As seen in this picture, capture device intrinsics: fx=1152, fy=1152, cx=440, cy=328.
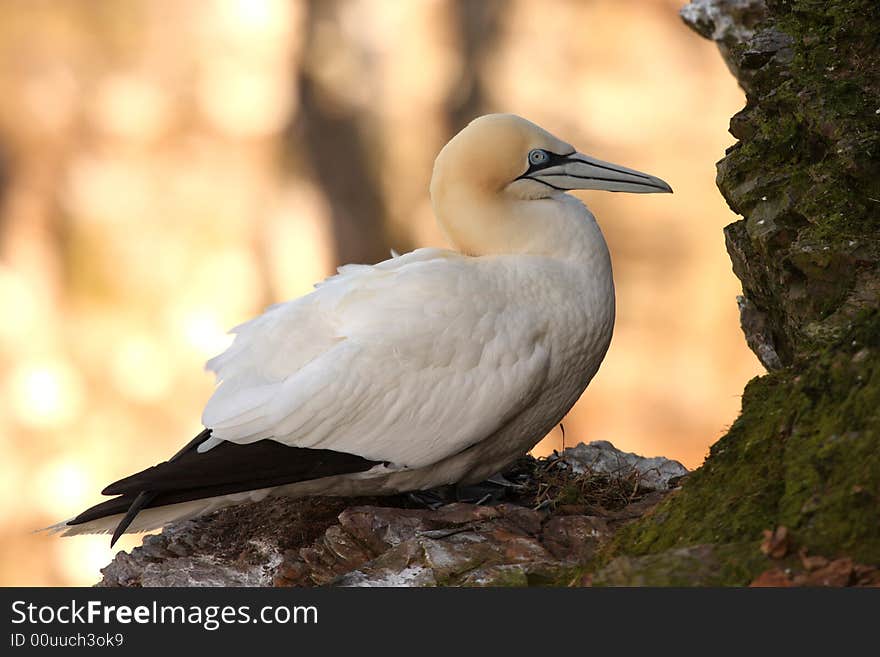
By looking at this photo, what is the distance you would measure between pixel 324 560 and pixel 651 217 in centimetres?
904

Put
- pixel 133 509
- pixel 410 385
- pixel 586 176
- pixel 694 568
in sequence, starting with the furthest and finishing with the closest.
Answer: pixel 586 176 → pixel 410 385 → pixel 133 509 → pixel 694 568

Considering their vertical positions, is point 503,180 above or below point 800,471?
above

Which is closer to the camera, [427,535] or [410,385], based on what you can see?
[427,535]

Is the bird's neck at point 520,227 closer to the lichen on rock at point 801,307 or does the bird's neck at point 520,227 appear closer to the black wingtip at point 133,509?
the lichen on rock at point 801,307

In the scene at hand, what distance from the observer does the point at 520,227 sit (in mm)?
4484

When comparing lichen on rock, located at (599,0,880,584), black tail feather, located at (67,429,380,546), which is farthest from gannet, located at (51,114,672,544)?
lichen on rock, located at (599,0,880,584)

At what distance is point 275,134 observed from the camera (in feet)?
41.4

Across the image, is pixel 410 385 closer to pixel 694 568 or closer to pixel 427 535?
pixel 427 535

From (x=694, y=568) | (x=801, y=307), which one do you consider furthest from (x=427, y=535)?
(x=801, y=307)

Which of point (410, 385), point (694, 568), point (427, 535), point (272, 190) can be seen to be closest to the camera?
point (694, 568)

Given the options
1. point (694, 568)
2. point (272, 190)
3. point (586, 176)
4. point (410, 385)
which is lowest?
point (694, 568)

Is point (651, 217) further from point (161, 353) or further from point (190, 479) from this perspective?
point (190, 479)

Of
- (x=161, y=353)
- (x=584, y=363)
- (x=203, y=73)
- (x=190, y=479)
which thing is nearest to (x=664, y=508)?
(x=584, y=363)

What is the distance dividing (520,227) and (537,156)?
1.02ft
